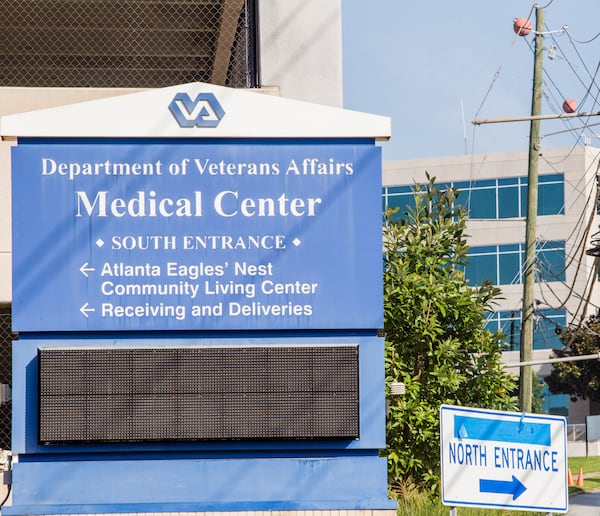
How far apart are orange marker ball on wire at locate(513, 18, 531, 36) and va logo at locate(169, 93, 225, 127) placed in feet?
62.6

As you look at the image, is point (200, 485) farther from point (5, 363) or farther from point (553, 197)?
point (553, 197)

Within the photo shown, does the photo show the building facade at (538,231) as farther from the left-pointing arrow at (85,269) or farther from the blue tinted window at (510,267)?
the left-pointing arrow at (85,269)

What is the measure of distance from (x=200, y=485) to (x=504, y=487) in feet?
9.27

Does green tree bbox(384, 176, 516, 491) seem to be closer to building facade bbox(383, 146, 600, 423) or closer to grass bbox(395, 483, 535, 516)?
grass bbox(395, 483, 535, 516)

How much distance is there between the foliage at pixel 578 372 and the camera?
5694 cm

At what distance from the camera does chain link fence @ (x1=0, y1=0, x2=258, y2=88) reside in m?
22.1

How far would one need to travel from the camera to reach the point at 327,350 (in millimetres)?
10195

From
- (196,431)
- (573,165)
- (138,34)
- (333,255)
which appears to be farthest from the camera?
(573,165)

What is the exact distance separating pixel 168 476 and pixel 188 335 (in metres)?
1.27

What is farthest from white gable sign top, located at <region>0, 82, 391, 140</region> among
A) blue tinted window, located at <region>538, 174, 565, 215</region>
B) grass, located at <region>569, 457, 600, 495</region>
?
blue tinted window, located at <region>538, 174, 565, 215</region>

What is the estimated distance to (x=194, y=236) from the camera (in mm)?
10625

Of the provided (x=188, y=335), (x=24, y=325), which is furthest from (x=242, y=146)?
(x=24, y=325)

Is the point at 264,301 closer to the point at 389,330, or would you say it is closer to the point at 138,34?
the point at 389,330

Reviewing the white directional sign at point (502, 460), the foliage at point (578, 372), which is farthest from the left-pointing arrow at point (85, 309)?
the foliage at point (578, 372)
